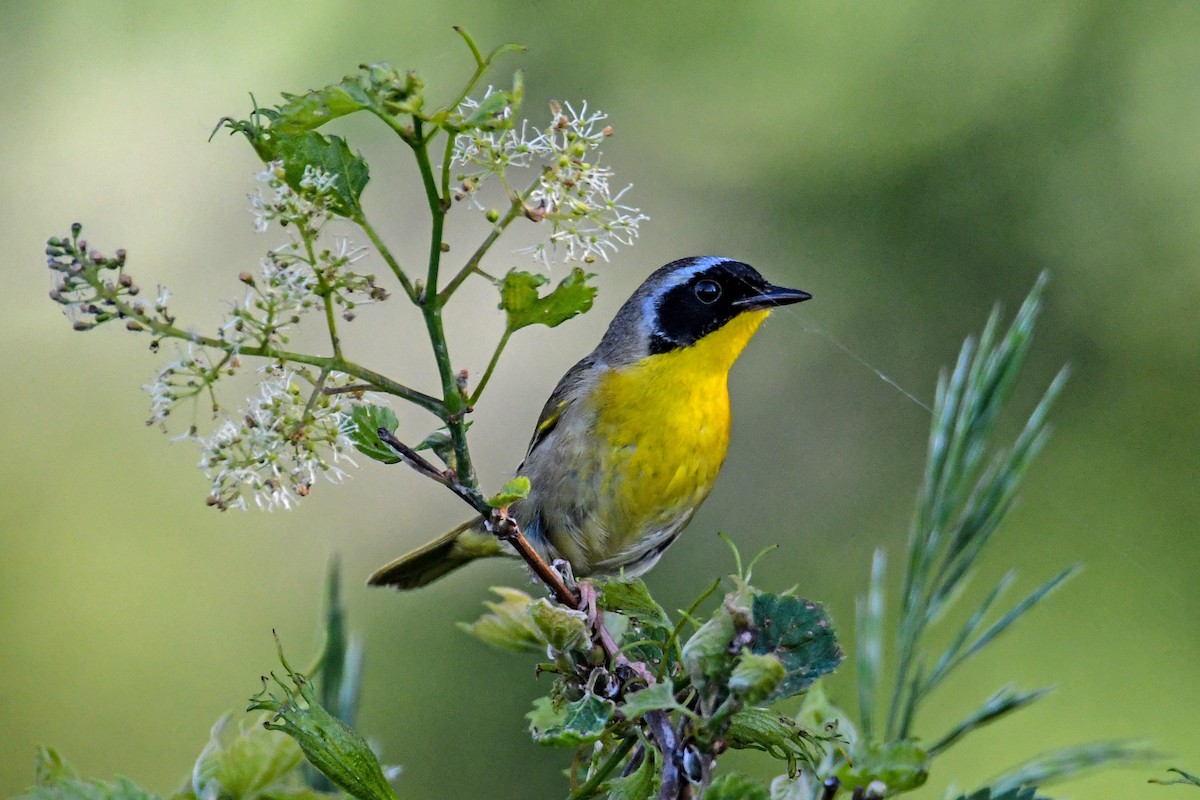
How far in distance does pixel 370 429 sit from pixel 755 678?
281 mm

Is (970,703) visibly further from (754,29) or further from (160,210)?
(160,210)

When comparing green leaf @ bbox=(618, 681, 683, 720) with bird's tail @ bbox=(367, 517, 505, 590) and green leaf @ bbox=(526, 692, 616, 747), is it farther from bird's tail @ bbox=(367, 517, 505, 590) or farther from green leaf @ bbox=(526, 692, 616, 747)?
bird's tail @ bbox=(367, 517, 505, 590)

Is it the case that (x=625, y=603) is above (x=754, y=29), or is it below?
below

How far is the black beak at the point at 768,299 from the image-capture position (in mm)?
2453

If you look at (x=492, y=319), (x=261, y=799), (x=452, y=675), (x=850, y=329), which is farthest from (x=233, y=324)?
(x=850, y=329)

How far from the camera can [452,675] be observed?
12.8ft

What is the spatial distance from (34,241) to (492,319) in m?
2.11

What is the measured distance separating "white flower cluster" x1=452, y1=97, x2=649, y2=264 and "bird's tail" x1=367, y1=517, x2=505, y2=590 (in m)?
2.00

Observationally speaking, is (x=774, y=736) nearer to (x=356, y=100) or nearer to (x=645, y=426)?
(x=356, y=100)

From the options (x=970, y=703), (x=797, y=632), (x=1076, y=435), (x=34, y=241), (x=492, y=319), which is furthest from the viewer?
(x=34, y=241)

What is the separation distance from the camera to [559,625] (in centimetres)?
75

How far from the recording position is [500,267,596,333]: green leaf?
29.6 inches

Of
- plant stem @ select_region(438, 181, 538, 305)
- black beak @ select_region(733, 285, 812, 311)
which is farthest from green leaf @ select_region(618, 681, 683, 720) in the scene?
black beak @ select_region(733, 285, 812, 311)

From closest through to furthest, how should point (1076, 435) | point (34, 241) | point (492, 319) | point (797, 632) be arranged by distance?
point (797, 632), point (492, 319), point (1076, 435), point (34, 241)
